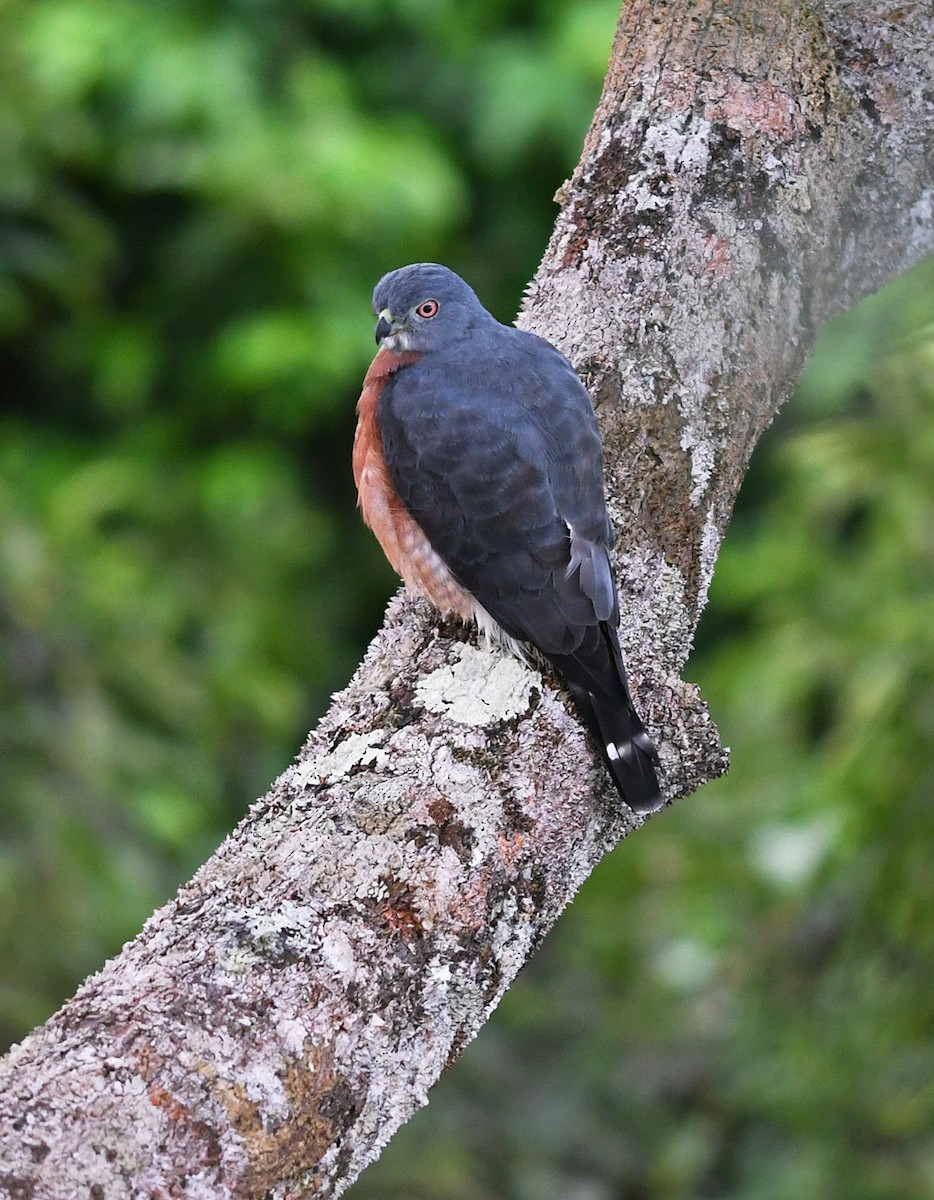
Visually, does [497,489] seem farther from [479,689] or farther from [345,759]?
[345,759]

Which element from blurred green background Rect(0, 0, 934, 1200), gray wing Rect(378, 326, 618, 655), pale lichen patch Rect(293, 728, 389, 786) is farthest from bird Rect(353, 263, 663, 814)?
blurred green background Rect(0, 0, 934, 1200)

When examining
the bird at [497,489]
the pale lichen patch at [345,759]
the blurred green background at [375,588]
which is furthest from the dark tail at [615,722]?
the blurred green background at [375,588]

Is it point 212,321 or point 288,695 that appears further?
point 212,321

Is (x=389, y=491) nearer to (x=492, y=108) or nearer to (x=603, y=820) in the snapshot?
(x=603, y=820)

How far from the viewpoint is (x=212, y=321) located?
22.7 ft

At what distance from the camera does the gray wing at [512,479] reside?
2.52 metres

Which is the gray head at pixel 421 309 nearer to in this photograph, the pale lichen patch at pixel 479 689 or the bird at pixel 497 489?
the bird at pixel 497 489

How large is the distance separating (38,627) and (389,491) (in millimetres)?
2226

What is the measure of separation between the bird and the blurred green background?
103 cm

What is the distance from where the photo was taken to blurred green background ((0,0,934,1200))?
4.35 metres

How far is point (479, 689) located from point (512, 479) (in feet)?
2.22

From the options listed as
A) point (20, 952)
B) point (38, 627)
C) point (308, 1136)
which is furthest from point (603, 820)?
point (38, 627)

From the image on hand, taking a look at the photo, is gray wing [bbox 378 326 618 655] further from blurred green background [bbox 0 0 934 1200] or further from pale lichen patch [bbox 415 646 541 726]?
blurred green background [bbox 0 0 934 1200]

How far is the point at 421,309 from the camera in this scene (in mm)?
3203
